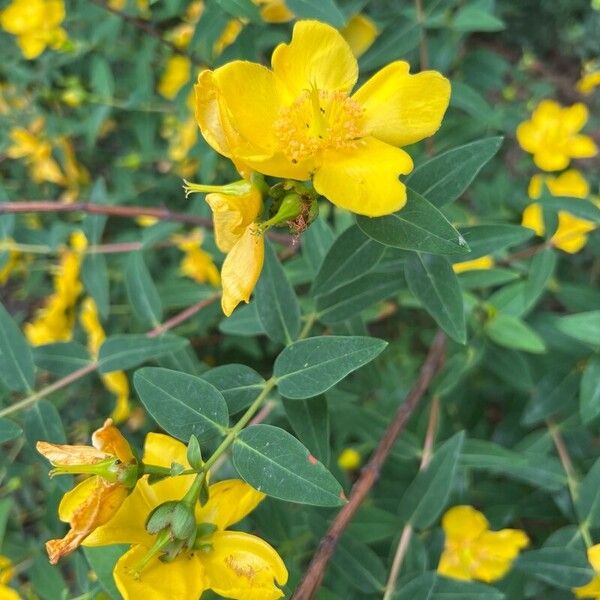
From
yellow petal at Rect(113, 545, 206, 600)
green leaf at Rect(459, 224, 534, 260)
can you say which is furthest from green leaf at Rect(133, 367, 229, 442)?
green leaf at Rect(459, 224, 534, 260)

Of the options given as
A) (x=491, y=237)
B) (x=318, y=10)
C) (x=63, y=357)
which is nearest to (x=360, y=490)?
(x=491, y=237)

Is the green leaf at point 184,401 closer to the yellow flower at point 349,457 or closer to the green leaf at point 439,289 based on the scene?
the green leaf at point 439,289

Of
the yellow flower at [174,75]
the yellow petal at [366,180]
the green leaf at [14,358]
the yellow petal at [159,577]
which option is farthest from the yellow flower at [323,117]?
the yellow flower at [174,75]

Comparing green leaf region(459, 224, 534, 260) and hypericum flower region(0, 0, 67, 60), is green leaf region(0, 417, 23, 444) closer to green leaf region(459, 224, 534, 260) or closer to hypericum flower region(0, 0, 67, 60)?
green leaf region(459, 224, 534, 260)

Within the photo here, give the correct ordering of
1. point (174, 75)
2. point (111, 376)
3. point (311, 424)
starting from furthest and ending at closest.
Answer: point (174, 75), point (111, 376), point (311, 424)

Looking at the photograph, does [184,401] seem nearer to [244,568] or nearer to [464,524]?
[244,568]

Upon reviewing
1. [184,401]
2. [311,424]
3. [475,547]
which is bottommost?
[475,547]

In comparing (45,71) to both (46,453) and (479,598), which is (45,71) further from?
(479,598)
